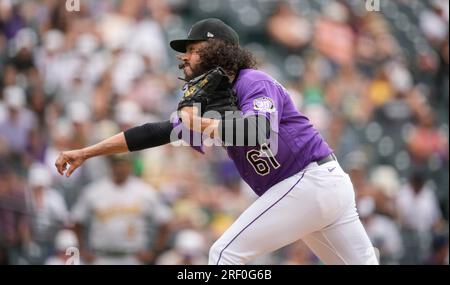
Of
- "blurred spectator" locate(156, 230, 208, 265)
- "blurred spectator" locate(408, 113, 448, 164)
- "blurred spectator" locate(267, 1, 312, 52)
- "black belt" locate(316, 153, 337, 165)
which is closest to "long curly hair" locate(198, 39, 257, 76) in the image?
"black belt" locate(316, 153, 337, 165)

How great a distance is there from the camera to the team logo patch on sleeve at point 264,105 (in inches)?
182

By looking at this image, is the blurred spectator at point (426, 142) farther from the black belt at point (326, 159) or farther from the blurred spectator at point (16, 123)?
the black belt at point (326, 159)

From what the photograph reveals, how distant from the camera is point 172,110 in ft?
32.3

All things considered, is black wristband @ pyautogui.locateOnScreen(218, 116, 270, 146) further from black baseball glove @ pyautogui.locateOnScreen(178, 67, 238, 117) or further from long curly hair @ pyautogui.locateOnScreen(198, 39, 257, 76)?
long curly hair @ pyautogui.locateOnScreen(198, 39, 257, 76)

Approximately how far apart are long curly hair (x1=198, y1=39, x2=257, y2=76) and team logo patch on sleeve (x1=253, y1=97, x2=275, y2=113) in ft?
1.29

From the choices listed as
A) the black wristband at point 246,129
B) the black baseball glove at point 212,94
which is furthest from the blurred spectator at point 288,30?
the black wristband at point 246,129

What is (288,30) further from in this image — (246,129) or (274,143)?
(246,129)

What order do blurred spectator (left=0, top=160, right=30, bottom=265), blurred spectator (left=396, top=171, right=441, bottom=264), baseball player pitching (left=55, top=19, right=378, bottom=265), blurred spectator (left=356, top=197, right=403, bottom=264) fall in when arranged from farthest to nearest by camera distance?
blurred spectator (left=396, top=171, right=441, bottom=264), blurred spectator (left=356, top=197, right=403, bottom=264), blurred spectator (left=0, top=160, right=30, bottom=265), baseball player pitching (left=55, top=19, right=378, bottom=265)

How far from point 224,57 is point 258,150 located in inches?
23.1

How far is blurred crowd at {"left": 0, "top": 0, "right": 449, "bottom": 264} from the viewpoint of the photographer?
27.0 ft

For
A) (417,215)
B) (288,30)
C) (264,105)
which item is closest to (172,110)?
(288,30)

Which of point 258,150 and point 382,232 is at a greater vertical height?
point 258,150
